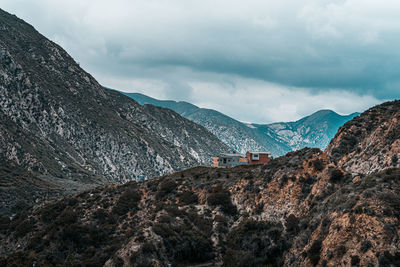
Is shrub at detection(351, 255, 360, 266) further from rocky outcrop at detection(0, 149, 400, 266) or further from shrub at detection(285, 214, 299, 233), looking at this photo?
shrub at detection(285, 214, 299, 233)

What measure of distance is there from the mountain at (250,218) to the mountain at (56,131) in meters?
49.3

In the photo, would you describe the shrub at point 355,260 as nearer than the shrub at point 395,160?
Yes

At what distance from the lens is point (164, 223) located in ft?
151

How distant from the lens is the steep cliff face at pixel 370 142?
39.9 m

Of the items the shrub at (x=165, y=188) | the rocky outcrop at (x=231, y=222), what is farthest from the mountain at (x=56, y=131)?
the shrub at (x=165, y=188)

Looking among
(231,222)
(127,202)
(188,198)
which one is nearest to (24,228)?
(127,202)

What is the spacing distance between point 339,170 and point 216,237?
18868mm

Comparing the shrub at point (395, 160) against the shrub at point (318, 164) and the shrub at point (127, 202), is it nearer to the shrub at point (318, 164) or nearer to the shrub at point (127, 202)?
the shrub at point (318, 164)

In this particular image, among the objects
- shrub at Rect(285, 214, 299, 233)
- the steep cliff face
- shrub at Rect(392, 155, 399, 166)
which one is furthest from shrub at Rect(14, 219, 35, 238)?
shrub at Rect(392, 155, 399, 166)

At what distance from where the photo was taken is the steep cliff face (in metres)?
39.9

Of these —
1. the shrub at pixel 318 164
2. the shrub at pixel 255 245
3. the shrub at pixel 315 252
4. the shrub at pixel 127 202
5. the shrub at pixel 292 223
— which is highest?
the shrub at pixel 318 164

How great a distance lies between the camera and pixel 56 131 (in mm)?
155000

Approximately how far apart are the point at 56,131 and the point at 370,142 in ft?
468

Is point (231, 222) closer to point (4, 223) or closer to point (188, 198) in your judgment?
point (188, 198)
